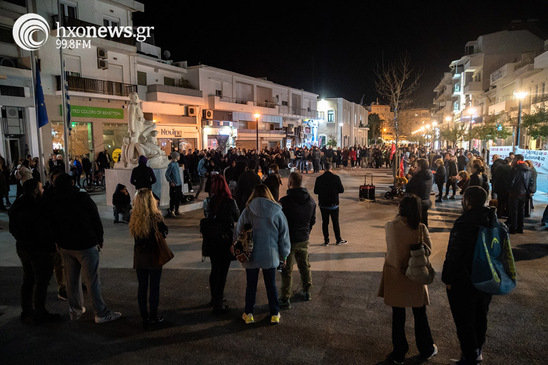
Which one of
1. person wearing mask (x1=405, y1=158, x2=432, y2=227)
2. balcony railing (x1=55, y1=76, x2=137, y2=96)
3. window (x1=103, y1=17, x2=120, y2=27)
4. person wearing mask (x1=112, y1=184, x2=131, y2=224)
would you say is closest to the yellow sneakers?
person wearing mask (x1=405, y1=158, x2=432, y2=227)

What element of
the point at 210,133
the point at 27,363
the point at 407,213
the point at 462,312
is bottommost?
the point at 27,363

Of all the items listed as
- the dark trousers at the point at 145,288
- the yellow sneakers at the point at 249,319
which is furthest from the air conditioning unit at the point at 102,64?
the yellow sneakers at the point at 249,319

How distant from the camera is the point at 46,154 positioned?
64.1 feet

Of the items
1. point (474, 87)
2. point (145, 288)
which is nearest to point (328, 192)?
point (145, 288)

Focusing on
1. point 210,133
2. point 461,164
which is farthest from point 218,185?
point 210,133

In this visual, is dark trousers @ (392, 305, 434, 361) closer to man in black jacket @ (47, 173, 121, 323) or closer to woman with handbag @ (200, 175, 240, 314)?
woman with handbag @ (200, 175, 240, 314)

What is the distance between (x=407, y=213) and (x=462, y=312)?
97 centimetres

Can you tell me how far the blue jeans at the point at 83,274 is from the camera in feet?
13.5

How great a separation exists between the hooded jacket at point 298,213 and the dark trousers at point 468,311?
1897mm

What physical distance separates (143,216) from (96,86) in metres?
20.7

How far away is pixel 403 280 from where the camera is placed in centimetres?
324

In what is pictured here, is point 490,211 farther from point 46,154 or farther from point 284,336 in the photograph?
point 46,154

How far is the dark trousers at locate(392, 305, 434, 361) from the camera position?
10.8ft

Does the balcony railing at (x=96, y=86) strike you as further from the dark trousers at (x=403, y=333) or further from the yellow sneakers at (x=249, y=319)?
the dark trousers at (x=403, y=333)
